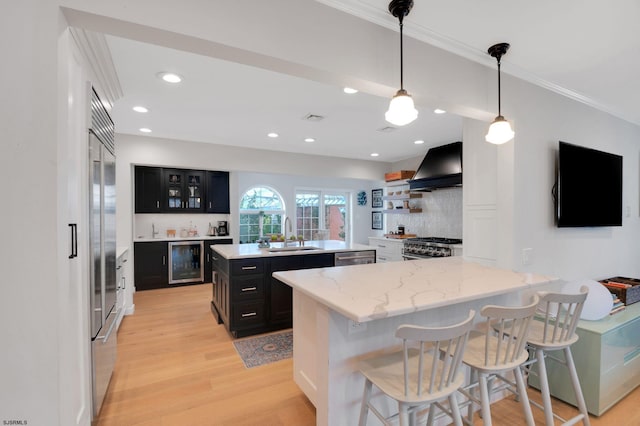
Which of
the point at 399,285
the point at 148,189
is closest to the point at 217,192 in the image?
the point at 148,189

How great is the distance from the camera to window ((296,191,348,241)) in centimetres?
779

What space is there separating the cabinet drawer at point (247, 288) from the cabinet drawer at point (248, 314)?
75 millimetres

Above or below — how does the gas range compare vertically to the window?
below

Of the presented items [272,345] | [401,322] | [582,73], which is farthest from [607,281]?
[272,345]

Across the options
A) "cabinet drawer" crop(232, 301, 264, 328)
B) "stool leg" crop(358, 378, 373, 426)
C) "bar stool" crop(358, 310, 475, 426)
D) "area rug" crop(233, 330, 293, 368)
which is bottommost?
"area rug" crop(233, 330, 293, 368)

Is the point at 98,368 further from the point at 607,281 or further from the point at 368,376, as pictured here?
the point at 607,281

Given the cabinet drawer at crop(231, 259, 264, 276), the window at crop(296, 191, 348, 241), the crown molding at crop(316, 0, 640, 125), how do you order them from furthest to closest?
the window at crop(296, 191, 348, 241) → the cabinet drawer at crop(231, 259, 264, 276) → the crown molding at crop(316, 0, 640, 125)

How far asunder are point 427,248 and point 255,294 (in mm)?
2892

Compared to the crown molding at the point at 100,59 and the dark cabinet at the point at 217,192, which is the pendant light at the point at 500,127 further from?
the dark cabinet at the point at 217,192

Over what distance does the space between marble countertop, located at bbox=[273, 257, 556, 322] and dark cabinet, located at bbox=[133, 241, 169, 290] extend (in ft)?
13.9

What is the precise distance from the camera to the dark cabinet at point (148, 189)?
5.21 meters

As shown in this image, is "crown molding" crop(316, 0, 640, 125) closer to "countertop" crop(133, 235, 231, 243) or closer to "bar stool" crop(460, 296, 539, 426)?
"bar stool" crop(460, 296, 539, 426)

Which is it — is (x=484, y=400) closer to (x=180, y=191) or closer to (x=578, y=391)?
(x=578, y=391)

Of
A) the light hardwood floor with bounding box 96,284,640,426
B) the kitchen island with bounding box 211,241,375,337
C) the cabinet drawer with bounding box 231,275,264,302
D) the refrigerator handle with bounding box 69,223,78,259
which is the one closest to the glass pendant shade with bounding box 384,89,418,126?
the refrigerator handle with bounding box 69,223,78,259
